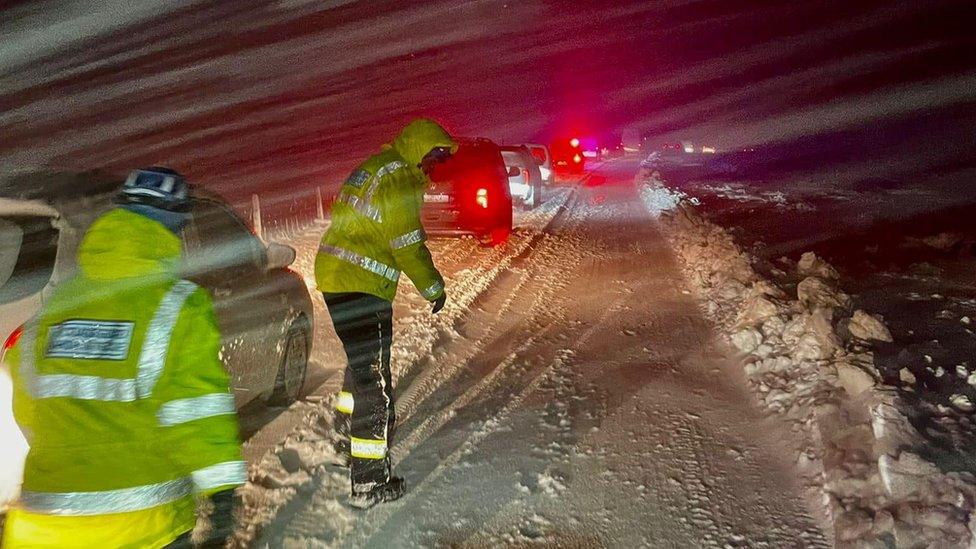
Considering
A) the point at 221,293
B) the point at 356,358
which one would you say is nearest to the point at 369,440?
the point at 356,358

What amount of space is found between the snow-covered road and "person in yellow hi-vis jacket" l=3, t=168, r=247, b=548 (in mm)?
1696

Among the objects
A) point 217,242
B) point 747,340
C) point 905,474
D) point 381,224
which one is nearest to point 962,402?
point 905,474

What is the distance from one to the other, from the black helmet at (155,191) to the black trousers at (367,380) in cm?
174

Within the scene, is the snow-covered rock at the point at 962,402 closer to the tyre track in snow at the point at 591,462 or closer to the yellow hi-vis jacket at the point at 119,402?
the tyre track in snow at the point at 591,462

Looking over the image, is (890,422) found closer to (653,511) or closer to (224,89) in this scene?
(653,511)

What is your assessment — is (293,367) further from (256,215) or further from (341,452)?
(256,215)

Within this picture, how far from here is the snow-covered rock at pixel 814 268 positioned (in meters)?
7.60

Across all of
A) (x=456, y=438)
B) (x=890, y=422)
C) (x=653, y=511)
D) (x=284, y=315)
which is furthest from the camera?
(x=284, y=315)

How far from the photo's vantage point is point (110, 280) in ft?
5.85

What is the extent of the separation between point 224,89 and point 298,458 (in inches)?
1160

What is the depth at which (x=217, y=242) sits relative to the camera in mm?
4520

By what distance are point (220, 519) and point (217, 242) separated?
2.95m

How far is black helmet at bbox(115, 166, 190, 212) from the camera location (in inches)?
74.2

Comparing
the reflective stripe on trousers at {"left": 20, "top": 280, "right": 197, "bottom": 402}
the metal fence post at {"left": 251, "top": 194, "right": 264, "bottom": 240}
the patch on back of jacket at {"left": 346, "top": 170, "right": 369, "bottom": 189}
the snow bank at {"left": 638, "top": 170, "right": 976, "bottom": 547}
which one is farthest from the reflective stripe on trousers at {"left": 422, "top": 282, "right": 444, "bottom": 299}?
the metal fence post at {"left": 251, "top": 194, "right": 264, "bottom": 240}
